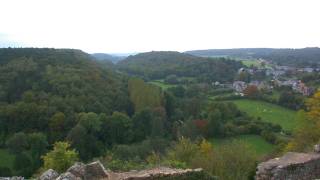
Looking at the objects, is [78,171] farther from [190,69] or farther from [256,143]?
[190,69]

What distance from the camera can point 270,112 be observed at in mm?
69938

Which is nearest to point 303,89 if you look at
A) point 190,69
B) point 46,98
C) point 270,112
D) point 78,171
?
point 270,112

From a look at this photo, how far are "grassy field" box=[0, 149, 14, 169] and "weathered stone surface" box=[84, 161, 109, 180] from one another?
121 feet

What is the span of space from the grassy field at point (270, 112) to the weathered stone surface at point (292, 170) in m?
45.0

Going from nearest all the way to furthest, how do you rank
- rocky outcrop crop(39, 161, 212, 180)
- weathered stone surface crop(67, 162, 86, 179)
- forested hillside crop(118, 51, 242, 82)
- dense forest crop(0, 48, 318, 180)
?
rocky outcrop crop(39, 161, 212, 180)
weathered stone surface crop(67, 162, 86, 179)
dense forest crop(0, 48, 318, 180)
forested hillside crop(118, 51, 242, 82)

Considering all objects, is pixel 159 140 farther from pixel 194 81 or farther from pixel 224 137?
pixel 194 81

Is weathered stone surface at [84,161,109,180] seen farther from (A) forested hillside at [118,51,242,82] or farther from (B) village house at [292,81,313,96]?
(A) forested hillside at [118,51,242,82]

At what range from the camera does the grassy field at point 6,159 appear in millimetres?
49822

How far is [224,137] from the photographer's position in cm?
6019

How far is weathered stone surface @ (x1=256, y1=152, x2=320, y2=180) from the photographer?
1429cm

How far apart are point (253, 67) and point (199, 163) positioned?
395ft

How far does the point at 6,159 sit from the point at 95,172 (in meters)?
40.6

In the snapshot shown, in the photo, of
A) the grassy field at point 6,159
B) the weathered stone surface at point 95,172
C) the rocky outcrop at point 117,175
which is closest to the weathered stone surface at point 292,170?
the rocky outcrop at point 117,175

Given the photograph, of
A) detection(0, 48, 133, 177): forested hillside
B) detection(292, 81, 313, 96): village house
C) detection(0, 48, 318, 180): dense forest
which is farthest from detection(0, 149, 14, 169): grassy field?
detection(292, 81, 313, 96): village house
